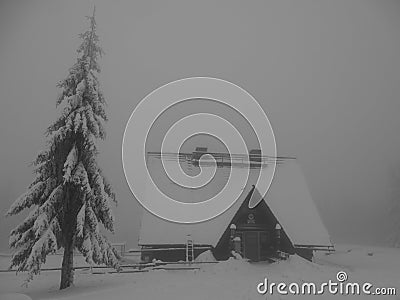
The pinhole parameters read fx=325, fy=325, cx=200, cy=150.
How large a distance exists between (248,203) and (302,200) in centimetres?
632

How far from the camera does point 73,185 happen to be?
1480 centimetres

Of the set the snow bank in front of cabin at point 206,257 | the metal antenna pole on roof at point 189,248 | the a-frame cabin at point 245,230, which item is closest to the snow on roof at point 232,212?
the a-frame cabin at point 245,230

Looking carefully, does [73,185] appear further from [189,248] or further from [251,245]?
[251,245]

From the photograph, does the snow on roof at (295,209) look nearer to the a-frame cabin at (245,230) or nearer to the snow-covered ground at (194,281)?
the a-frame cabin at (245,230)

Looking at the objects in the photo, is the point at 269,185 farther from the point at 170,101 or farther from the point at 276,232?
the point at 170,101

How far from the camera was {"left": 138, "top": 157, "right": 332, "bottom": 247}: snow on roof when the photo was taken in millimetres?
22438

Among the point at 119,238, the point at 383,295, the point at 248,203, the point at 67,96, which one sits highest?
the point at 67,96

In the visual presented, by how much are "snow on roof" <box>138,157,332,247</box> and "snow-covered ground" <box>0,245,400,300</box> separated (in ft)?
10.2

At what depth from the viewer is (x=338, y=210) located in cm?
10881

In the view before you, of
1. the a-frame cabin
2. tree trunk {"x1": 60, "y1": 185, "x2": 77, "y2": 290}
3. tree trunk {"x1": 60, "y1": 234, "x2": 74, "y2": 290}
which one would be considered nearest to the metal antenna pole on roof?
the a-frame cabin

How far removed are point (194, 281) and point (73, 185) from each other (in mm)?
7083

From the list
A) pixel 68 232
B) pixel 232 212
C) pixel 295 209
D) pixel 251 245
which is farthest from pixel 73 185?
pixel 295 209

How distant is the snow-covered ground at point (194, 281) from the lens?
40.9 ft

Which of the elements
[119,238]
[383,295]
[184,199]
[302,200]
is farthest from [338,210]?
[383,295]
